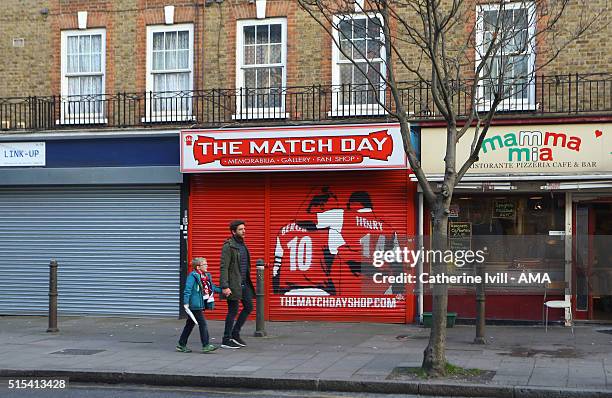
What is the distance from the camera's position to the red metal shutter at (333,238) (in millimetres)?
16562

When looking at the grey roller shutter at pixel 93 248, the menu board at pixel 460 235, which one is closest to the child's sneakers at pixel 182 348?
the grey roller shutter at pixel 93 248

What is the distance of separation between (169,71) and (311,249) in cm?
489

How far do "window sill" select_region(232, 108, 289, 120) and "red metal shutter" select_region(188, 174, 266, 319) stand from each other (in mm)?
1214

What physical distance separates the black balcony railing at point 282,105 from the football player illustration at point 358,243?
1.79 metres

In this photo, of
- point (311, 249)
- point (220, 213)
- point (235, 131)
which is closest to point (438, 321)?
point (311, 249)

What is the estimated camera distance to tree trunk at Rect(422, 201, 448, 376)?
34.9 feet

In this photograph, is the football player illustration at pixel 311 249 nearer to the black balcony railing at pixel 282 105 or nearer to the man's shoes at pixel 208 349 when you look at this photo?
the black balcony railing at pixel 282 105

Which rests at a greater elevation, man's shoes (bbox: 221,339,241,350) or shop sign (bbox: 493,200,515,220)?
shop sign (bbox: 493,200,515,220)

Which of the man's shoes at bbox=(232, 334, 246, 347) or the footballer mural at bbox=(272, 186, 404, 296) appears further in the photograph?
the footballer mural at bbox=(272, 186, 404, 296)

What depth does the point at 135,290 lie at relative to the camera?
58.7 ft

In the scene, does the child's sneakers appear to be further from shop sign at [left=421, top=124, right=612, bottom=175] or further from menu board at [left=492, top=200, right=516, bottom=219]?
menu board at [left=492, top=200, right=516, bottom=219]

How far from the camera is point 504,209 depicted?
642 inches

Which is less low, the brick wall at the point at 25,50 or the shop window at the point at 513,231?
the brick wall at the point at 25,50

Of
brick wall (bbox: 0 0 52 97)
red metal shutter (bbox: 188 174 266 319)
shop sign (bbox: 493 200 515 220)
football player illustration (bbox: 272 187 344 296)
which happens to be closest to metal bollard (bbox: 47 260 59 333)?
red metal shutter (bbox: 188 174 266 319)
